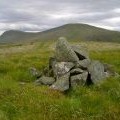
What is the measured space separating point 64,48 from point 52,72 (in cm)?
210

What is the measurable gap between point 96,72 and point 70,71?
1572 millimetres

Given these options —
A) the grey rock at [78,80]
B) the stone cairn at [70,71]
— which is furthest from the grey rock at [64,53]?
the grey rock at [78,80]

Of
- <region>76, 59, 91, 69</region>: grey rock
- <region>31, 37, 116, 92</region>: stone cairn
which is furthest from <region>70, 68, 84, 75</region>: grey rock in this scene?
<region>76, 59, 91, 69</region>: grey rock

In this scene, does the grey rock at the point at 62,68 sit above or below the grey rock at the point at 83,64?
below

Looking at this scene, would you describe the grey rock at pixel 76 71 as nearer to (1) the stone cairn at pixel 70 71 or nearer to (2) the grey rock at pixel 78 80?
(1) the stone cairn at pixel 70 71

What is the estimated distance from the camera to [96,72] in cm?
2095

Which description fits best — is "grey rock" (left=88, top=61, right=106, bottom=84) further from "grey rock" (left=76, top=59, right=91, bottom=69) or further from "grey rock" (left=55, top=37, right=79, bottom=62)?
"grey rock" (left=55, top=37, right=79, bottom=62)

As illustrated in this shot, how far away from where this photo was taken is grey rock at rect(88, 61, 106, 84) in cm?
2011

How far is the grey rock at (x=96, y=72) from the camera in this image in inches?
792

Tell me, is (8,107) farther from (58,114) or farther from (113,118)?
(113,118)

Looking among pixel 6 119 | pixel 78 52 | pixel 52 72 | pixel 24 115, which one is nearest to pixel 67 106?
pixel 24 115

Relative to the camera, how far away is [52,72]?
2308 cm

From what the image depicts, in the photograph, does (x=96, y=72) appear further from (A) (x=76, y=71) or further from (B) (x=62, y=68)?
(B) (x=62, y=68)

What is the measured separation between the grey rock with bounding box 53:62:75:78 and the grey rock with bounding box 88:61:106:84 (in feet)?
4.42
